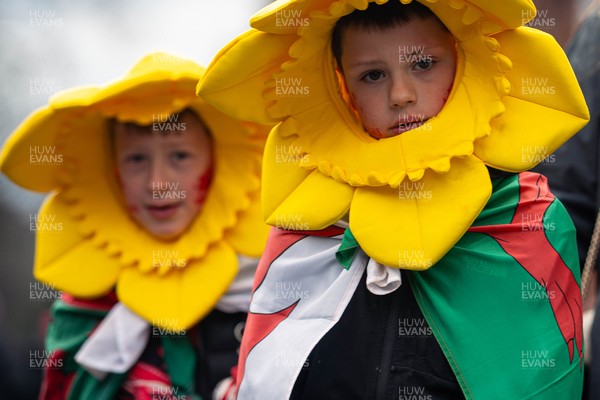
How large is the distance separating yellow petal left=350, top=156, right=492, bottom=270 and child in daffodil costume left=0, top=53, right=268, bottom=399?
1255 mm

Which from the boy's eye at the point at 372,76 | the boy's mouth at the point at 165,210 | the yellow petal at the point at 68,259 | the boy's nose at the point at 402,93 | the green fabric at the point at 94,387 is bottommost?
the green fabric at the point at 94,387

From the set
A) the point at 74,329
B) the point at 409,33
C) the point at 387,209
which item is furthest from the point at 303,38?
the point at 74,329

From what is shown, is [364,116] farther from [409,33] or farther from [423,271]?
[423,271]

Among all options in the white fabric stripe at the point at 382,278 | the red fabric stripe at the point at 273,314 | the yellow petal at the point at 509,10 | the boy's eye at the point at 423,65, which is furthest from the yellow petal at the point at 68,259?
the yellow petal at the point at 509,10

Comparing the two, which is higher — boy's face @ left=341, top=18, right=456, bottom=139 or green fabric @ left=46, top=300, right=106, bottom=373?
boy's face @ left=341, top=18, right=456, bottom=139

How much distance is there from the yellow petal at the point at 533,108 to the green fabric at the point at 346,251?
16.4 inches

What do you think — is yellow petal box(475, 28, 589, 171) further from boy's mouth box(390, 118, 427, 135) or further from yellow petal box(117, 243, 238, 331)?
yellow petal box(117, 243, 238, 331)

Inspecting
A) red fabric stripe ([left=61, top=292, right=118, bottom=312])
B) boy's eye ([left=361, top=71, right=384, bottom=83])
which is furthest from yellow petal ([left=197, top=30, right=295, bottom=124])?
red fabric stripe ([left=61, top=292, right=118, bottom=312])

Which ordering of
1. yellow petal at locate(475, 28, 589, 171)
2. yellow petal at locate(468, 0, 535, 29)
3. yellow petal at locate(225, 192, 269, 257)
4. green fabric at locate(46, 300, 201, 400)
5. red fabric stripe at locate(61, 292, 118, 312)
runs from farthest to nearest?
red fabric stripe at locate(61, 292, 118, 312), yellow petal at locate(225, 192, 269, 257), green fabric at locate(46, 300, 201, 400), yellow petal at locate(475, 28, 589, 171), yellow petal at locate(468, 0, 535, 29)

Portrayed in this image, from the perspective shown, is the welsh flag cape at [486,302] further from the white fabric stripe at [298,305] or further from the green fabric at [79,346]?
the green fabric at [79,346]

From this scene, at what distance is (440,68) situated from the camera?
277 centimetres

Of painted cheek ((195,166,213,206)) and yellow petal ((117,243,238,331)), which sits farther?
painted cheek ((195,166,213,206))

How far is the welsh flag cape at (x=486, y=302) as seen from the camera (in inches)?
99.5

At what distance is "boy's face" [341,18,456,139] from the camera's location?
2.73m
